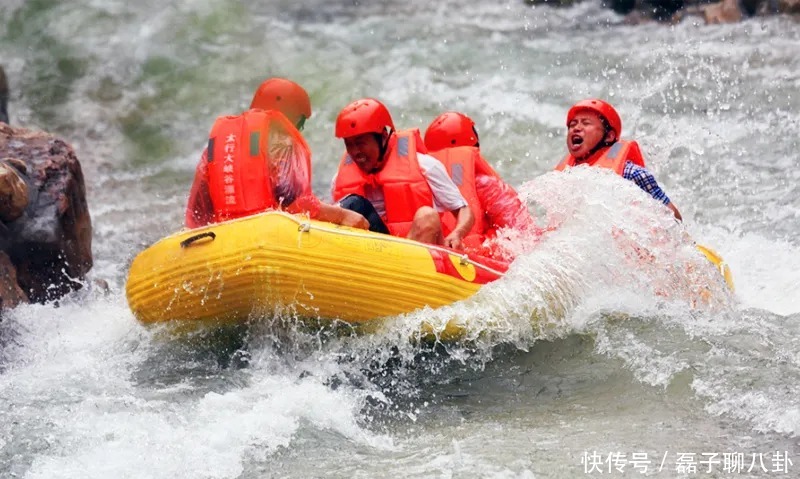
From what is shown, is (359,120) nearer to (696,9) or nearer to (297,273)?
(297,273)

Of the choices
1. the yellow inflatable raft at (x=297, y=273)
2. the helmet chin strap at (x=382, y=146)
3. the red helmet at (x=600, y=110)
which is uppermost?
the red helmet at (x=600, y=110)

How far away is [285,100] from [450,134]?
1.33 m

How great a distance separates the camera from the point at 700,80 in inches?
463

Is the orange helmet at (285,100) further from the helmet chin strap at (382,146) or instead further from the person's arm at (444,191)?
the person's arm at (444,191)

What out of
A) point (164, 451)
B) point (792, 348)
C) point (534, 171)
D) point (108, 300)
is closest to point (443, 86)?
point (534, 171)

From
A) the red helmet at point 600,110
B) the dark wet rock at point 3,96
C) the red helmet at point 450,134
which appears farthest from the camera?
the dark wet rock at point 3,96

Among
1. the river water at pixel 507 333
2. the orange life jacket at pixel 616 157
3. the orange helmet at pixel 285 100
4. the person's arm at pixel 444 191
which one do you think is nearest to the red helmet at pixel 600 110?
the orange life jacket at pixel 616 157

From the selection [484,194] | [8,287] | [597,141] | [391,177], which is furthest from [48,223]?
[597,141]

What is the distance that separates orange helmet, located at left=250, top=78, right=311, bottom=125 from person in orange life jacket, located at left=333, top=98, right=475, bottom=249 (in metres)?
0.50

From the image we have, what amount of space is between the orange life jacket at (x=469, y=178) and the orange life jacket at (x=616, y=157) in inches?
25.0

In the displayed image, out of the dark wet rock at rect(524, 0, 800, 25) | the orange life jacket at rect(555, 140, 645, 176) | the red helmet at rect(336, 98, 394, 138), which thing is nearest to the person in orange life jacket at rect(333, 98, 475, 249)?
the red helmet at rect(336, 98, 394, 138)

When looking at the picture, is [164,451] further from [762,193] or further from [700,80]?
[700,80]

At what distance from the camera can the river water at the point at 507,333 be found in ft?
15.8

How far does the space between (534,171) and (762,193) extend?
2072 mm
